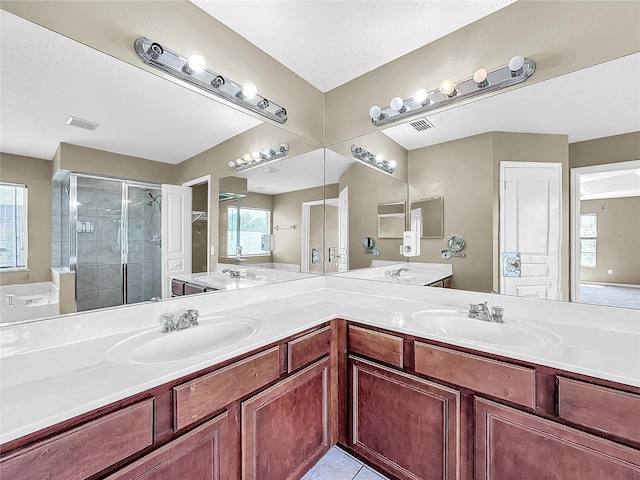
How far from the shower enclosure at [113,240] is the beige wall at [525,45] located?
1.63 metres

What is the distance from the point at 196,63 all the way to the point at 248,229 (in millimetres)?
1001

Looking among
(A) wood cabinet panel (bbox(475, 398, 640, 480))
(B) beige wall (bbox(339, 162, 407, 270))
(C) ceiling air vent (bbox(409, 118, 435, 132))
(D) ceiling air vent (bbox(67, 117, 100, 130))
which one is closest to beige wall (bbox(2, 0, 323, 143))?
(D) ceiling air vent (bbox(67, 117, 100, 130))

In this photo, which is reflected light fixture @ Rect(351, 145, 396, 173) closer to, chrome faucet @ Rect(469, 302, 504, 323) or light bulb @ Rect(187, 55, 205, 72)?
chrome faucet @ Rect(469, 302, 504, 323)

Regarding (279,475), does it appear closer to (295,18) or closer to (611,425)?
(611,425)

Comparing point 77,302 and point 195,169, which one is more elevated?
point 195,169

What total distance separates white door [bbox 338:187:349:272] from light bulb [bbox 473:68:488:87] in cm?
109

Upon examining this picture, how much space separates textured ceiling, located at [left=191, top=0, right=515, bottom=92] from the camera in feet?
5.32

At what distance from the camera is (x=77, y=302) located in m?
1.21

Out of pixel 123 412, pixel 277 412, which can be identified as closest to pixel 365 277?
pixel 277 412

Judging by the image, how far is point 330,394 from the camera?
5.38ft

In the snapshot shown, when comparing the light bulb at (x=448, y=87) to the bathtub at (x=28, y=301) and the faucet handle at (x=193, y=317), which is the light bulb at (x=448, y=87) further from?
the bathtub at (x=28, y=301)

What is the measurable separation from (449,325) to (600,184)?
1.02 m

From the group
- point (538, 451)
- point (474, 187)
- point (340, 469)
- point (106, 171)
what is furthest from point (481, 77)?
point (340, 469)

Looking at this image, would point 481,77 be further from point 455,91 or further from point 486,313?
point 486,313
